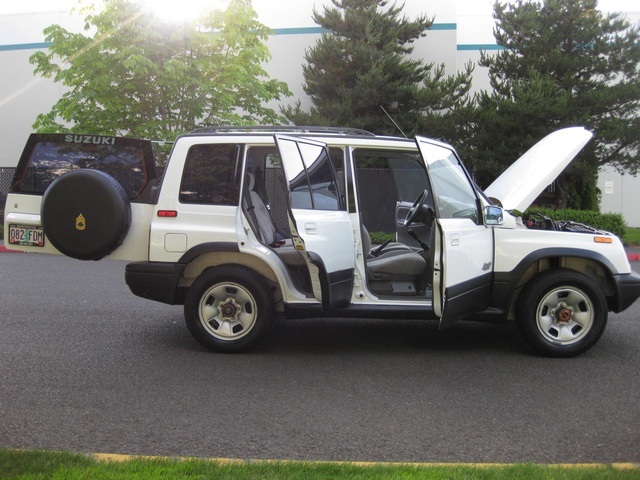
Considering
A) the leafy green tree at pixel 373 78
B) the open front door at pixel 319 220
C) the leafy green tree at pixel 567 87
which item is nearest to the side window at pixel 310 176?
the open front door at pixel 319 220

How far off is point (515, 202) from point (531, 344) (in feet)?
4.40

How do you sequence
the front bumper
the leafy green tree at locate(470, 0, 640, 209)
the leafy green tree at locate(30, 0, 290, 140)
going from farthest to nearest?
1. the leafy green tree at locate(470, 0, 640, 209)
2. the leafy green tree at locate(30, 0, 290, 140)
3. the front bumper

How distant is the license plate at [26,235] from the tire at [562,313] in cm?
438

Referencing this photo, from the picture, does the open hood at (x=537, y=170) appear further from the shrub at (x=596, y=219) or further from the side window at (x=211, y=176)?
the shrub at (x=596, y=219)

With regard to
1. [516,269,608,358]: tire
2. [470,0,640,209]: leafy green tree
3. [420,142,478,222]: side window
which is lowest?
[516,269,608,358]: tire

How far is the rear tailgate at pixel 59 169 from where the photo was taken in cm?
661

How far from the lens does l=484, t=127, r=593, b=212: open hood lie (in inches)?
270

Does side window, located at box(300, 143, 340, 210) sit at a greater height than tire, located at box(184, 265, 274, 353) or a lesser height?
greater

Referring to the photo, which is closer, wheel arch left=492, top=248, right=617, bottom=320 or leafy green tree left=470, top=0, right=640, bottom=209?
wheel arch left=492, top=248, right=617, bottom=320

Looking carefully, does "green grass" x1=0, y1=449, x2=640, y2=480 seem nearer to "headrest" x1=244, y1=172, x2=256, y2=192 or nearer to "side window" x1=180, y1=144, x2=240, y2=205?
"side window" x1=180, y1=144, x2=240, y2=205

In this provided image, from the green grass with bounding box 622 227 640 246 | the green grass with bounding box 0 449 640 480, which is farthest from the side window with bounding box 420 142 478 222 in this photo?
the green grass with bounding box 622 227 640 246

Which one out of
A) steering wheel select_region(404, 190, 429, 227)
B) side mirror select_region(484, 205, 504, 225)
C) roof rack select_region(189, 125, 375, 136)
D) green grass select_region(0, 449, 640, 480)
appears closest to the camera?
green grass select_region(0, 449, 640, 480)

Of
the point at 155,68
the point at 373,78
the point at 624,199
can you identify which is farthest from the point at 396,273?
the point at 624,199

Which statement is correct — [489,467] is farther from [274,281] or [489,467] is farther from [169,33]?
[169,33]
